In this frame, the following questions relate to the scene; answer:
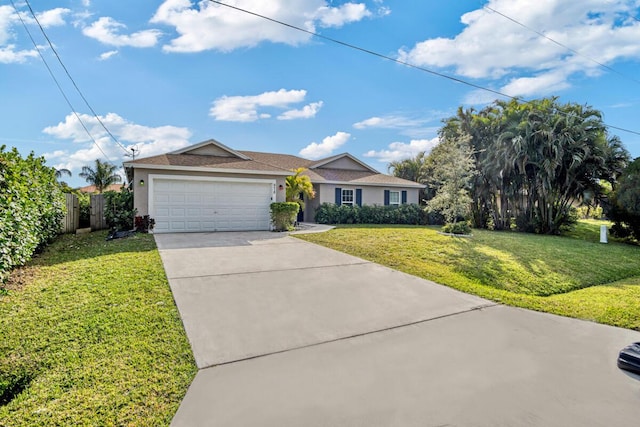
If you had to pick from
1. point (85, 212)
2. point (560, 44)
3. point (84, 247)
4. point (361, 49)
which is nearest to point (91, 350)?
point (84, 247)

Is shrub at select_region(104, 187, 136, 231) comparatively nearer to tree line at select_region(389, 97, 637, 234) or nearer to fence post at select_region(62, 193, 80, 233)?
fence post at select_region(62, 193, 80, 233)

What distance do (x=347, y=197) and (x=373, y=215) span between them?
191cm

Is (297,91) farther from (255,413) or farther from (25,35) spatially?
(255,413)

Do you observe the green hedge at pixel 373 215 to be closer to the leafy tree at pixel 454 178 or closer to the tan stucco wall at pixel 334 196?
the tan stucco wall at pixel 334 196

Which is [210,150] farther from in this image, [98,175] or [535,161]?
[98,175]

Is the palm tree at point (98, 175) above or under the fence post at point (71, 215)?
above

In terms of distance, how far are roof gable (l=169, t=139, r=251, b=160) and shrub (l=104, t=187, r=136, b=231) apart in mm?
2999

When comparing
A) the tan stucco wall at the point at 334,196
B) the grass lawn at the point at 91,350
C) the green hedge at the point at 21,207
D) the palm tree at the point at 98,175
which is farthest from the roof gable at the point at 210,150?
the palm tree at the point at 98,175

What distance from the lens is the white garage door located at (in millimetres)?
12555

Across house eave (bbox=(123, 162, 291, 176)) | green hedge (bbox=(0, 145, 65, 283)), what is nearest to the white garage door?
house eave (bbox=(123, 162, 291, 176))

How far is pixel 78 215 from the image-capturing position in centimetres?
1233

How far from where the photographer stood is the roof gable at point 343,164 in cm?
2162

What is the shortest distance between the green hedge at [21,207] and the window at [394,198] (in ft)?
55.9

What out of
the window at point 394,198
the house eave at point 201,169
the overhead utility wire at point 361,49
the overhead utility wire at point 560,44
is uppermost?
the overhead utility wire at point 560,44
